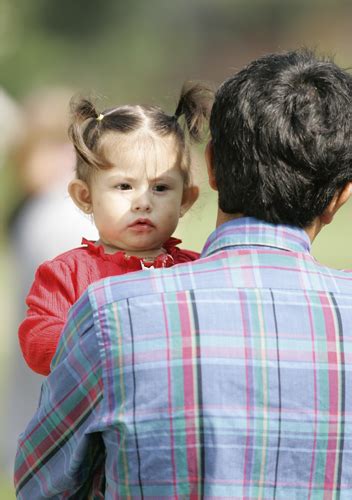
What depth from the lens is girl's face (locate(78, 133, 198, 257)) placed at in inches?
85.0

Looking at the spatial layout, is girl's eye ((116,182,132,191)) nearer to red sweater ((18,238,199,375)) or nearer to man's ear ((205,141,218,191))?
red sweater ((18,238,199,375))

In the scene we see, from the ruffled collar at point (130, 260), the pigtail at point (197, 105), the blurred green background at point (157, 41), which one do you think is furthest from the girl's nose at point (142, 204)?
the blurred green background at point (157, 41)

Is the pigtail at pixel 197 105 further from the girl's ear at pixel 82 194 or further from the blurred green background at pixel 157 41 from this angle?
the blurred green background at pixel 157 41

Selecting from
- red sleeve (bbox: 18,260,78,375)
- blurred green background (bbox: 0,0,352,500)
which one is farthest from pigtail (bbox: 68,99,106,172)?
blurred green background (bbox: 0,0,352,500)

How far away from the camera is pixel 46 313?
2123 millimetres

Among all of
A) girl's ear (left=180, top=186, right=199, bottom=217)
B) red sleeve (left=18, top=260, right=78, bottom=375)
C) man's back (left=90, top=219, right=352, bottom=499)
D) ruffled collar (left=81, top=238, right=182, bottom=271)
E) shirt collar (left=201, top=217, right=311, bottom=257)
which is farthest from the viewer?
girl's ear (left=180, top=186, right=199, bottom=217)

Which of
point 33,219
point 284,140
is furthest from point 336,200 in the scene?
point 33,219

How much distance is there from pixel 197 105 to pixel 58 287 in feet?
1.72

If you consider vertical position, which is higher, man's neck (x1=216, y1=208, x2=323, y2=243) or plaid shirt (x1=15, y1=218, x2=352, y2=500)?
man's neck (x1=216, y1=208, x2=323, y2=243)

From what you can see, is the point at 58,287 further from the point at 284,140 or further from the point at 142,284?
the point at 284,140

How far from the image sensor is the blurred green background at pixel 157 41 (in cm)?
593

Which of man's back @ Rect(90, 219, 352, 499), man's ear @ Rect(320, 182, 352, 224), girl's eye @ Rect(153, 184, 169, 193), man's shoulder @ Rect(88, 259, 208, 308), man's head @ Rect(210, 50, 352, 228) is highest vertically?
girl's eye @ Rect(153, 184, 169, 193)

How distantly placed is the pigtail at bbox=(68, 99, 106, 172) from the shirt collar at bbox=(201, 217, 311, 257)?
23.5 inches

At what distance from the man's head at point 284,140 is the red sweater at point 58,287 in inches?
20.7
